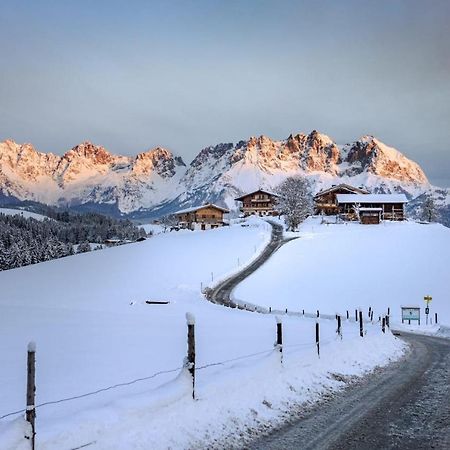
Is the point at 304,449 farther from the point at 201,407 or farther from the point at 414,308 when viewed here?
the point at 414,308

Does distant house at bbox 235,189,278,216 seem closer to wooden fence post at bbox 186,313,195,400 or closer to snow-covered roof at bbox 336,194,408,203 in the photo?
snow-covered roof at bbox 336,194,408,203

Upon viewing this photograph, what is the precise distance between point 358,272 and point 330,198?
75924 mm

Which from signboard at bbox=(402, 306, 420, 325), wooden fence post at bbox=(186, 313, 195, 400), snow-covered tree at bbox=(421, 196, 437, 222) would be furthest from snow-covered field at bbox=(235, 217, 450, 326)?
wooden fence post at bbox=(186, 313, 195, 400)

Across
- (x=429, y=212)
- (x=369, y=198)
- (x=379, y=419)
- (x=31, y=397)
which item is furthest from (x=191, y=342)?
(x=429, y=212)

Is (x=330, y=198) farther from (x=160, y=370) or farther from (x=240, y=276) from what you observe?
(x=160, y=370)

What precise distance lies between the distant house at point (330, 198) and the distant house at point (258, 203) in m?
20.2

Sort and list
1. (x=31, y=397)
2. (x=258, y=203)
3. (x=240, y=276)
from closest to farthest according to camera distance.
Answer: (x=31, y=397)
(x=240, y=276)
(x=258, y=203)

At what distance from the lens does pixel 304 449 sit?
1132 centimetres

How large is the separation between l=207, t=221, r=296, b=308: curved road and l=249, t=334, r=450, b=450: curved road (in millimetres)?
36864

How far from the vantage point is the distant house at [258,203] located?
558ft

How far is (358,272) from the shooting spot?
7656cm

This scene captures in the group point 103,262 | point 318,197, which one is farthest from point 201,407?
point 318,197

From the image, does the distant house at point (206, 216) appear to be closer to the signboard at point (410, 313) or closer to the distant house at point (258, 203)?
the distant house at point (258, 203)

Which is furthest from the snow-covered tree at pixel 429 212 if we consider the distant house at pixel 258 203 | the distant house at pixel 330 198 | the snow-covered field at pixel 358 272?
the distant house at pixel 258 203
